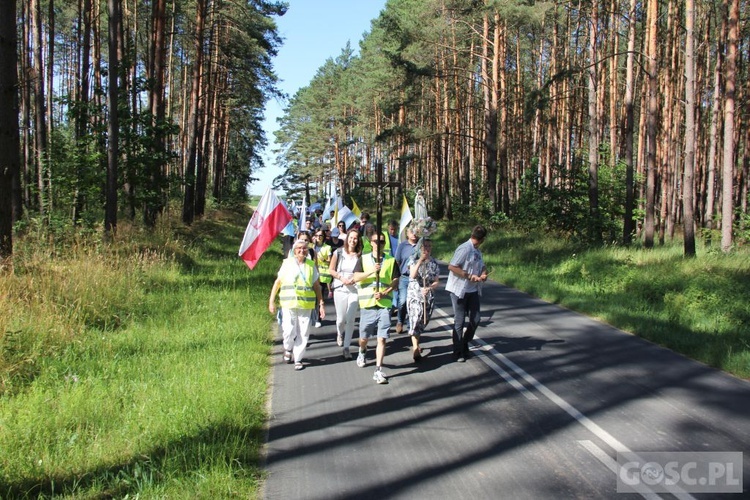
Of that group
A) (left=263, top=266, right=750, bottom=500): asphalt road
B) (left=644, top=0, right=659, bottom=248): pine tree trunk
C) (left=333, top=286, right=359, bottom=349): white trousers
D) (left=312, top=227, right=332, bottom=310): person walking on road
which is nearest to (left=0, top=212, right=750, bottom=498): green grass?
(left=263, top=266, right=750, bottom=500): asphalt road

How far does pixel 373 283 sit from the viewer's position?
848 cm

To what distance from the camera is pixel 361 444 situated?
5.61 meters

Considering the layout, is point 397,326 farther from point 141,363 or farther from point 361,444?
point 361,444

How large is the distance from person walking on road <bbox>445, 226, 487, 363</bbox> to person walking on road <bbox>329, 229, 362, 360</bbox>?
142 cm

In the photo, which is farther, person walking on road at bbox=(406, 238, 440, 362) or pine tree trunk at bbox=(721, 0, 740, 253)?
pine tree trunk at bbox=(721, 0, 740, 253)

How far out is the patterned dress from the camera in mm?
8656

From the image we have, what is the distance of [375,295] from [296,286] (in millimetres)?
1149

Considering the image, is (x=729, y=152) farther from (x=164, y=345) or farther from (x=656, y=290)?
(x=164, y=345)

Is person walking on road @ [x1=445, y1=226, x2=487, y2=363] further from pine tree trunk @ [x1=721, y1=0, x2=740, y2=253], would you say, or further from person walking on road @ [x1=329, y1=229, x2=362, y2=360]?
pine tree trunk @ [x1=721, y1=0, x2=740, y2=253]

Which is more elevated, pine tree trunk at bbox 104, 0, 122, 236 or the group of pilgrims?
pine tree trunk at bbox 104, 0, 122, 236

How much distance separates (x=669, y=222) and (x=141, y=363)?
31.3 metres

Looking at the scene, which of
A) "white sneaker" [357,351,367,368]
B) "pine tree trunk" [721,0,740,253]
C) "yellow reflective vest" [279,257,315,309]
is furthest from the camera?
"pine tree trunk" [721,0,740,253]

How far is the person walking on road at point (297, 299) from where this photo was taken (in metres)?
8.45

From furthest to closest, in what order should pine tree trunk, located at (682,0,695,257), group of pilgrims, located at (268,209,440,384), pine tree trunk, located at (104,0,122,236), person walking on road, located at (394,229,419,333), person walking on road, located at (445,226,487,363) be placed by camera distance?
pine tree trunk, located at (682,0,695,257)
pine tree trunk, located at (104,0,122,236)
person walking on road, located at (394,229,419,333)
person walking on road, located at (445,226,487,363)
group of pilgrims, located at (268,209,440,384)
